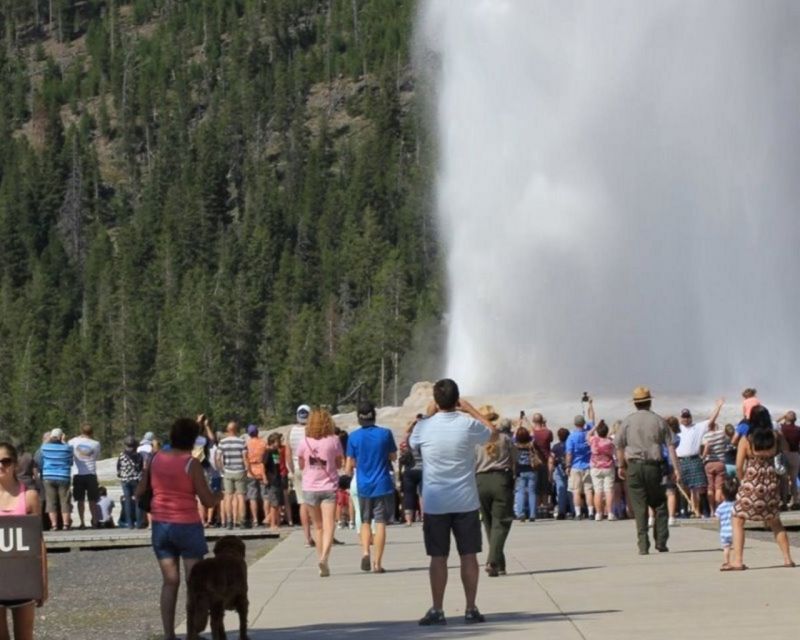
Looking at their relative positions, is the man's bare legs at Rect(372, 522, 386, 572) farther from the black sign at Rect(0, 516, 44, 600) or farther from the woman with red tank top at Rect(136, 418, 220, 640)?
the black sign at Rect(0, 516, 44, 600)

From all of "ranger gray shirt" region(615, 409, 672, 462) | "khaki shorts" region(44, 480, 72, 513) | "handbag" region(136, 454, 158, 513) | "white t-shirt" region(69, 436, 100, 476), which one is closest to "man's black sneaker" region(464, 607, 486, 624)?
"handbag" region(136, 454, 158, 513)

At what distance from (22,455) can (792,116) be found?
121 feet

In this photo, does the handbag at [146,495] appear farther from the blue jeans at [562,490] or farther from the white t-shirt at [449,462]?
the blue jeans at [562,490]

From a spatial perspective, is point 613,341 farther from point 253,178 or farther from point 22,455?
point 253,178

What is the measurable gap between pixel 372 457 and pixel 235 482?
33.0 feet

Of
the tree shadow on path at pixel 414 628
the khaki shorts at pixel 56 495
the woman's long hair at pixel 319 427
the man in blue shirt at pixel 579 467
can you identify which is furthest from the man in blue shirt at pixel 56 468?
the tree shadow on path at pixel 414 628

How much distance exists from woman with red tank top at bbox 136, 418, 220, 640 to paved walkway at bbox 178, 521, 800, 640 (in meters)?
0.64

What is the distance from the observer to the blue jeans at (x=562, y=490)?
28.3 m

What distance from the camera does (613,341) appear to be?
52.5m

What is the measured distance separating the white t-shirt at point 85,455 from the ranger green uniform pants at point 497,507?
1302 centimetres

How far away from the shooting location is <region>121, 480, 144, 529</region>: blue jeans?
28.6 m

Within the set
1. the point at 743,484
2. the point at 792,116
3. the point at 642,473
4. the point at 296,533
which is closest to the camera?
the point at 743,484

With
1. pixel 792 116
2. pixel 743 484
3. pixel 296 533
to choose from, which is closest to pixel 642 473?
pixel 743 484

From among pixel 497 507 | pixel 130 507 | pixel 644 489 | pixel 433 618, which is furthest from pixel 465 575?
pixel 130 507
